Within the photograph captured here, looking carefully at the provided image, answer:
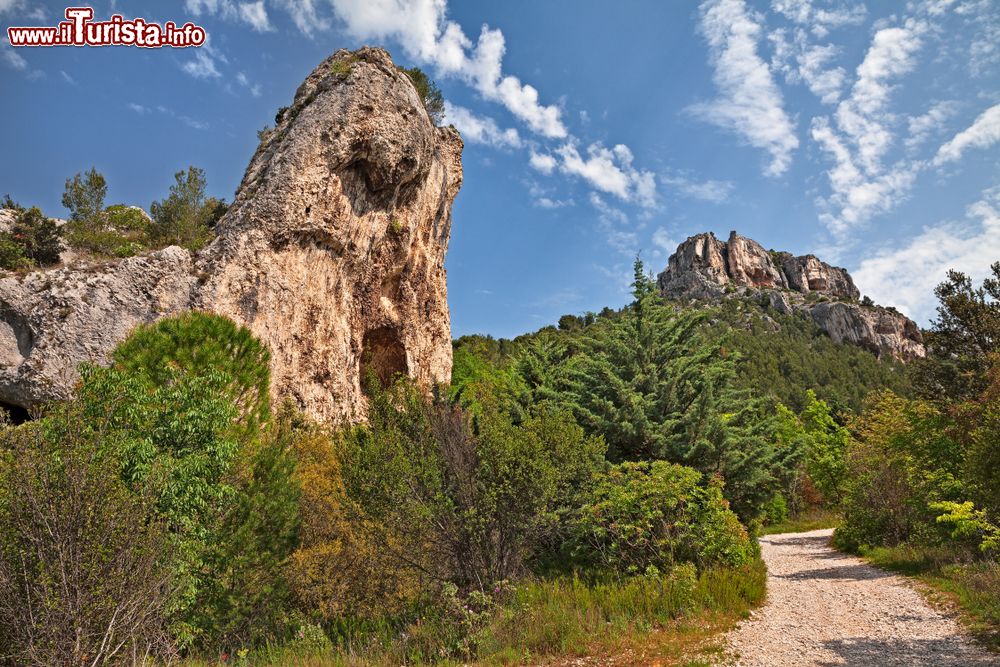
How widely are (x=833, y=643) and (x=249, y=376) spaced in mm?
11779

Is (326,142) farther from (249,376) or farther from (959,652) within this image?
(959,652)

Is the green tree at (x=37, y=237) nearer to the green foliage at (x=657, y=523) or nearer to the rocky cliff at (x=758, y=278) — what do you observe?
the green foliage at (x=657, y=523)

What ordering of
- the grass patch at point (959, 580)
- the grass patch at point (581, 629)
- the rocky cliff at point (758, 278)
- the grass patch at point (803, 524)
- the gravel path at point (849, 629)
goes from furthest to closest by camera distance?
1. the rocky cliff at point (758, 278)
2. the grass patch at point (803, 524)
3. the grass patch at point (959, 580)
4. the grass patch at point (581, 629)
5. the gravel path at point (849, 629)

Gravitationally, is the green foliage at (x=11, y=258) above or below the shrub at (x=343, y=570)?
above

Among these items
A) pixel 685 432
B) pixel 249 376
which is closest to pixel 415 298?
pixel 249 376

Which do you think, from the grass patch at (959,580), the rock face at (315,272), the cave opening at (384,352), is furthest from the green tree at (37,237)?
the grass patch at (959,580)

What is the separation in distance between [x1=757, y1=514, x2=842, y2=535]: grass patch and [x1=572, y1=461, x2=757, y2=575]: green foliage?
23422 millimetres

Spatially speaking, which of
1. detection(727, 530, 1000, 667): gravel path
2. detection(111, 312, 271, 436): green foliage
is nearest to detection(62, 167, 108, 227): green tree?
detection(111, 312, 271, 436): green foliage

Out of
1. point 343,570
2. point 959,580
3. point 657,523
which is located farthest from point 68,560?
point 959,580

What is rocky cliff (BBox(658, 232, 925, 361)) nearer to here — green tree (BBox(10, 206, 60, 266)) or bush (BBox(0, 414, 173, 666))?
green tree (BBox(10, 206, 60, 266))

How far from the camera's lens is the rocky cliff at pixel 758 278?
109812 millimetres

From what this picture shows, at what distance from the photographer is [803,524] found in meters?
31.5

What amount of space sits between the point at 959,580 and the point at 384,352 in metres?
24.8

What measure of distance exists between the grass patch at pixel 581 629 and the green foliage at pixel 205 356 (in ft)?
16.6
